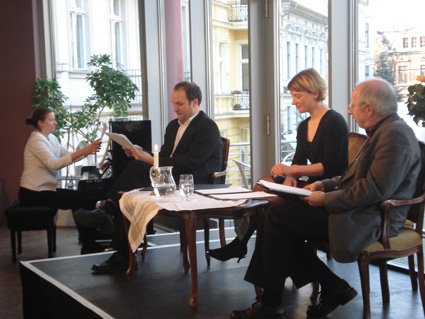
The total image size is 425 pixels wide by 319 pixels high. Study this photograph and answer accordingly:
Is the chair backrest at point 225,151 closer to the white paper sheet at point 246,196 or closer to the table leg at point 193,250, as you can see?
the white paper sheet at point 246,196

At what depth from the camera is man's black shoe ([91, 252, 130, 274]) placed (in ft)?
12.8

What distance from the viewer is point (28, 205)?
5316 millimetres

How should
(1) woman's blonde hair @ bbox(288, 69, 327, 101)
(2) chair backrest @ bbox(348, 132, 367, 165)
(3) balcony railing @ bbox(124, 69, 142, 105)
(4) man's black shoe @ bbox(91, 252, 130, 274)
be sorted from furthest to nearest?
(3) balcony railing @ bbox(124, 69, 142, 105)
(4) man's black shoe @ bbox(91, 252, 130, 274)
(2) chair backrest @ bbox(348, 132, 367, 165)
(1) woman's blonde hair @ bbox(288, 69, 327, 101)

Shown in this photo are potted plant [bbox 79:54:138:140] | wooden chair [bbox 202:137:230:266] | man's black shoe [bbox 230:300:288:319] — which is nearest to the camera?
man's black shoe [bbox 230:300:288:319]

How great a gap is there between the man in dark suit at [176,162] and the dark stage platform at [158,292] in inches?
11.1

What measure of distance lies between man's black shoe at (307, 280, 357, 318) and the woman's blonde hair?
122 centimetres

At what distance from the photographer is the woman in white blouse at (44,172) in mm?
5332

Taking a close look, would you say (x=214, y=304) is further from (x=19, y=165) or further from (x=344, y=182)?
(x=19, y=165)

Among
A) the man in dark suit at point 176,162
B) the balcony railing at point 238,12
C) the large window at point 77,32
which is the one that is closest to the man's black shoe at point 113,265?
the man in dark suit at point 176,162

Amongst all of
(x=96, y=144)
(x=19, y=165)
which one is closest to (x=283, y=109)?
(x=96, y=144)

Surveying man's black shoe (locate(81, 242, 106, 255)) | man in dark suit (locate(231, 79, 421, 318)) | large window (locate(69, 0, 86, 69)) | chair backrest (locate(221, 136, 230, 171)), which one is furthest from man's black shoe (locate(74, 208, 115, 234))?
large window (locate(69, 0, 86, 69))

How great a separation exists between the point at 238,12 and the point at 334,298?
10.5ft

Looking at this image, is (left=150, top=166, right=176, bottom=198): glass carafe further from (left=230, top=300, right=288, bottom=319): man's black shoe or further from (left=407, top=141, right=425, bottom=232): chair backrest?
(left=407, top=141, right=425, bottom=232): chair backrest

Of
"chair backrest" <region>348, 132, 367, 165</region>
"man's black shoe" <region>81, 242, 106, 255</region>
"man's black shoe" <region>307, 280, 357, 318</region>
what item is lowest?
"man's black shoe" <region>81, 242, 106, 255</region>
